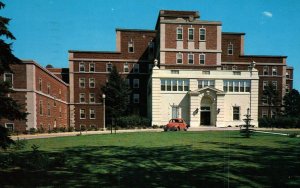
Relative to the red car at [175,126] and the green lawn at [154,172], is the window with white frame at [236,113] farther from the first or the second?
the green lawn at [154,172]

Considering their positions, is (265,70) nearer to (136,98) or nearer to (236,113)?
(236,113)

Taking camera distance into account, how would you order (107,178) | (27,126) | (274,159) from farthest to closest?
(27,126) → (274,159) → (107,178)

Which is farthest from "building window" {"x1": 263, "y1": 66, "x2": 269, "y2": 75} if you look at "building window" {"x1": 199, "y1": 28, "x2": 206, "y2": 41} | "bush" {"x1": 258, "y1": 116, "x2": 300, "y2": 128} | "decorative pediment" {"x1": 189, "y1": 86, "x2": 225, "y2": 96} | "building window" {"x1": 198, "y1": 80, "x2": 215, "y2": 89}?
"decorative pediment" {"x1": 189, "y1": 86, "x2": 225, "y2": 96}

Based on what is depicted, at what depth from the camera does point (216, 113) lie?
124 feet

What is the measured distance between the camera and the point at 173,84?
127ft

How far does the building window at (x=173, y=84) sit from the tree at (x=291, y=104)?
24.1 m

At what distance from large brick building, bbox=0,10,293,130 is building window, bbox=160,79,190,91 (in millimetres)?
155

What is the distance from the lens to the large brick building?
38938mm

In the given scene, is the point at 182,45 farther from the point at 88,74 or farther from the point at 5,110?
the point at 5,110

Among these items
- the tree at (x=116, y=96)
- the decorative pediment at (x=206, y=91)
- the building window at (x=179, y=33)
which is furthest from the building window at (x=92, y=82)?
the decorative pediment at (x=206, y=91)

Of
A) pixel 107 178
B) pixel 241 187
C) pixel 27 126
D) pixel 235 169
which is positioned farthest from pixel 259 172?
pixel 27 126

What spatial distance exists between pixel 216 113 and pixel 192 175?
1276 inches

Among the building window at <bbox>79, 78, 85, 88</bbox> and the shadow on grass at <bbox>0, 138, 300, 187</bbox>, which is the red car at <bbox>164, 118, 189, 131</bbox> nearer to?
the shadow on grass at <bbox>0, 138, 300, 187</bbox>

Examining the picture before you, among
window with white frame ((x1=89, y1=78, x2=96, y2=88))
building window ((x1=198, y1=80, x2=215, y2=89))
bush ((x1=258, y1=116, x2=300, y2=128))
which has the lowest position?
bush ((x1=258, y1=116, x2=300, y2=128))
